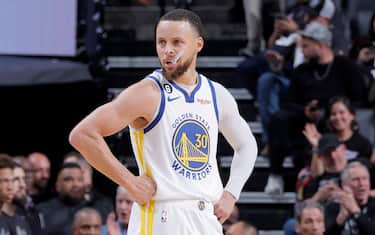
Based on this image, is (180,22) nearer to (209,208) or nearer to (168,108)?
(168,108)

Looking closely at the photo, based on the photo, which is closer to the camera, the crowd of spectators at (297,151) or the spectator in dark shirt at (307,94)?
the crowd of spectators at (297,151)

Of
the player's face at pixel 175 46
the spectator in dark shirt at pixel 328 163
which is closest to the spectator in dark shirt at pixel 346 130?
the spectator in dark shirt at pixel 328 163

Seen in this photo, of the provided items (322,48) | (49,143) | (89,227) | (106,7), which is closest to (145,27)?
(106,7)

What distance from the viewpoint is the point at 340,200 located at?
31.0ft

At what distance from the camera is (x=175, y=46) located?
19.8 ft

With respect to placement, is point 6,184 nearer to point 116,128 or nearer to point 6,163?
point 6,163

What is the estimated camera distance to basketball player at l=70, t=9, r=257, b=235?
233 inches

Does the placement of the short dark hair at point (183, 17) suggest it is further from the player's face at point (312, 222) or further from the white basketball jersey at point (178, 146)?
the player's face at point (312, 222)

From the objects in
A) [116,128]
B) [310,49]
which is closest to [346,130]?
[310,49]

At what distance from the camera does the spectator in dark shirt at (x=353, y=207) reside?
9.31 m

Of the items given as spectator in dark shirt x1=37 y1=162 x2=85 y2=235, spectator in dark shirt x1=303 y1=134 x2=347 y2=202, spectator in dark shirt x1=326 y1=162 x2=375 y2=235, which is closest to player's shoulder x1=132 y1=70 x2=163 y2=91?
spectator in dark shirt x1=326 y1=162 x2=375 y2=235

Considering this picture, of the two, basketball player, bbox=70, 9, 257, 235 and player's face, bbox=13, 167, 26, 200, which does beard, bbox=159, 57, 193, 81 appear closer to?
basketball player, bbox=70, 9, 257, 235

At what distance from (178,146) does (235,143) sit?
479mm

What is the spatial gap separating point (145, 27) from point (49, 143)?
1.73 m
